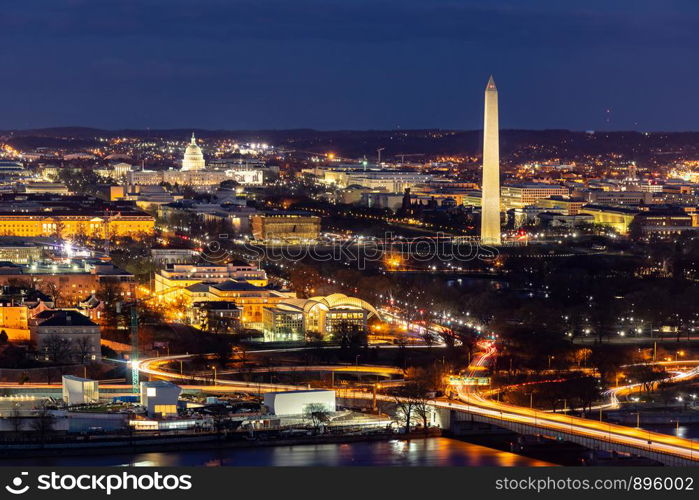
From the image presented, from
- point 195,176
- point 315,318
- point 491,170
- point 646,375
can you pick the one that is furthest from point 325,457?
point 195,176

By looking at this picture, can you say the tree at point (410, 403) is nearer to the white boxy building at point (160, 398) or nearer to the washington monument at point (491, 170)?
the white boxy building at point (160, 398)

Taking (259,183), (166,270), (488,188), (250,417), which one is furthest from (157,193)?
(250,417)

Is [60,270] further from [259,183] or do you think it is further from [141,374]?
[259,183]

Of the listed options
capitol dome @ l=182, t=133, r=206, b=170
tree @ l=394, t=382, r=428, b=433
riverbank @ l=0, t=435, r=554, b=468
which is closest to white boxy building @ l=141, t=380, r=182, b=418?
riverbank @ l=0, t=435, r=554, b=468

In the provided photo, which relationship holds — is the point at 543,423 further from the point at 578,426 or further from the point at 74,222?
the point at 74,222

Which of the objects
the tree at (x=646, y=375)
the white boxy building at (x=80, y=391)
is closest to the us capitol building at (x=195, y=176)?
the tree at (x=646, y=375)

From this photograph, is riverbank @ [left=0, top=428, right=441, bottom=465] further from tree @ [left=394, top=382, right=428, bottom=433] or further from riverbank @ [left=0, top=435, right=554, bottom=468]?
tree @ [left=394, top=382, right=428, bottom=433]
